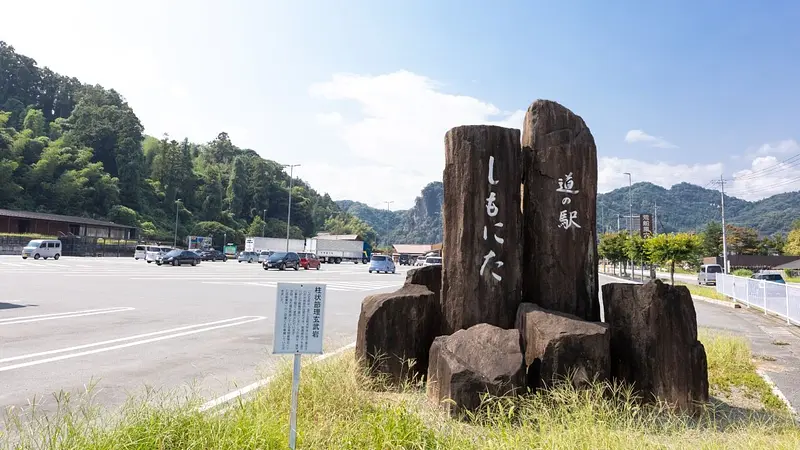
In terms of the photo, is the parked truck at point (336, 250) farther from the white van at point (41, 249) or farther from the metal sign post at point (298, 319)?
the metal sign post at point (298, 319)

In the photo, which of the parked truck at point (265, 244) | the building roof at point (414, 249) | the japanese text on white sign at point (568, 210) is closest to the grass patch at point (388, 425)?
the japanese text on white sign at point (568, 210)

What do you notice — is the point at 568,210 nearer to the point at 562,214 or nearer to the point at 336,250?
the point at 562,214

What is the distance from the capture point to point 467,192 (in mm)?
5652

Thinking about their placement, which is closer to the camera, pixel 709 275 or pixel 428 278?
pixel 428 278

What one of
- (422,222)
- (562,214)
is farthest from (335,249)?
(422,222)

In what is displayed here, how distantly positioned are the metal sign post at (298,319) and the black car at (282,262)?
3184cm

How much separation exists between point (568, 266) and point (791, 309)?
1115 cm

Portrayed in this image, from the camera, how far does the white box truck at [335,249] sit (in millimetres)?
61750

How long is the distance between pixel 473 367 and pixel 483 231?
1775mm

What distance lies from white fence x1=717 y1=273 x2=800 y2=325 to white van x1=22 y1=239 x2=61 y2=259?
141 ft

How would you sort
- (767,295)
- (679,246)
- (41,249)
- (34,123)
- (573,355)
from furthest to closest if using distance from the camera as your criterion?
1. (34,123)
2. (41,249)
3. (679,246)
4. (767,295)
5. (573,355)

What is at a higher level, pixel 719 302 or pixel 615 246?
pixel 615 246

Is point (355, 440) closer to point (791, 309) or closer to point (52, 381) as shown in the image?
point (52, 381)

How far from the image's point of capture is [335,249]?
6400 cm
